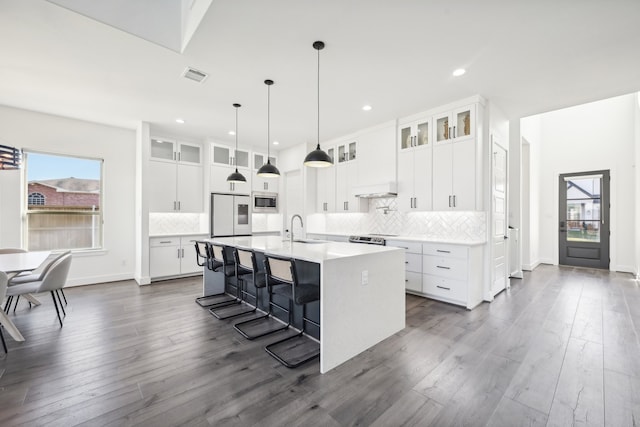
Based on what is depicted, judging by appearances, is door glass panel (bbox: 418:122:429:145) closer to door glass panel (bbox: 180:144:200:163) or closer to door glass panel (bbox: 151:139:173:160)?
door glass panel (bbox: 180:144:200:163)

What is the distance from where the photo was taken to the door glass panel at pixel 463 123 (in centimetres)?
395

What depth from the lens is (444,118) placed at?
4.19 m

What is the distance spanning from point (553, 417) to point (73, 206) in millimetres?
6810

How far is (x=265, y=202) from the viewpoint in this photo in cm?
668

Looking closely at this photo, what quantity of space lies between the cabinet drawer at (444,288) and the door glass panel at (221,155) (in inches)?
183

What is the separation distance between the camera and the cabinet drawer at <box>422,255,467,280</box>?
366 centimetres

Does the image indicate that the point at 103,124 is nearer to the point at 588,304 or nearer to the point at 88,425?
the point at 88,425

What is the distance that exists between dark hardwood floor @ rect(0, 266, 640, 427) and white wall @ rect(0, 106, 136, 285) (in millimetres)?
1590

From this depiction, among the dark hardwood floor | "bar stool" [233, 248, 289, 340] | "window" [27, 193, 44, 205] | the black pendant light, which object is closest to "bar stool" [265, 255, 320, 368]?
the dark hardwood floor

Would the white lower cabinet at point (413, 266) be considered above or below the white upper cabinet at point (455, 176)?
below

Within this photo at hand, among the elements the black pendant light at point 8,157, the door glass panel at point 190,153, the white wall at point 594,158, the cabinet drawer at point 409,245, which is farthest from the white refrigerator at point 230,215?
the white wall at point 594,158

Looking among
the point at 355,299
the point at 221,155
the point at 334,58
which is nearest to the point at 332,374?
the point at 355,299

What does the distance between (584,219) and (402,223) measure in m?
4.85

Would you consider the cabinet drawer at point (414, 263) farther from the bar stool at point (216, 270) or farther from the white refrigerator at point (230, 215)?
the white refrigerator at point (230, 215)
